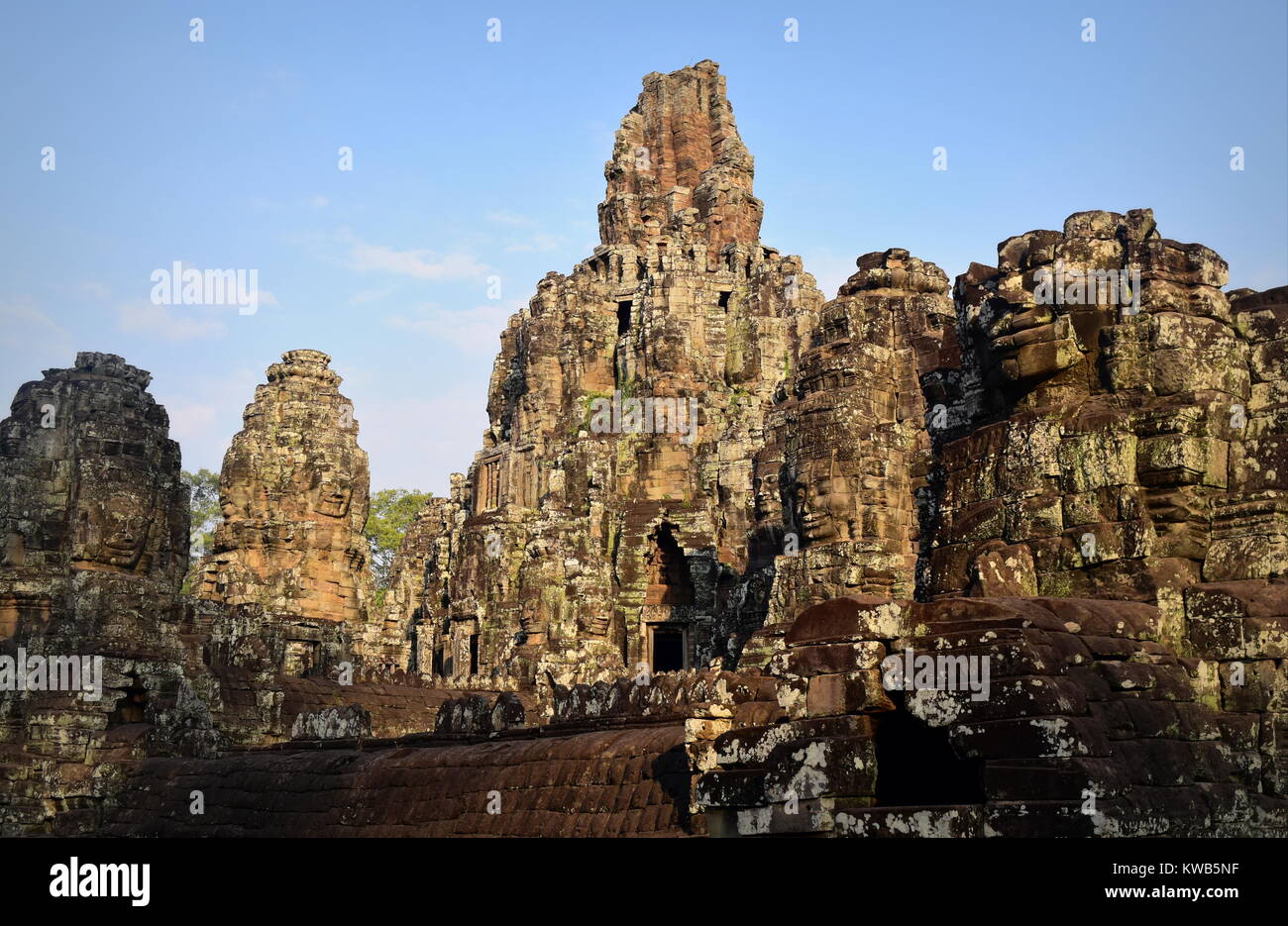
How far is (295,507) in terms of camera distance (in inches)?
1561

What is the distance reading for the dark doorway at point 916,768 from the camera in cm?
1099

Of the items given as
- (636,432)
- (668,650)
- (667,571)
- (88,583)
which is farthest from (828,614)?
(636,432)

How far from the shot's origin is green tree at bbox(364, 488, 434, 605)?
8031 centimetres

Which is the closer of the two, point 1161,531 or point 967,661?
point 967,661

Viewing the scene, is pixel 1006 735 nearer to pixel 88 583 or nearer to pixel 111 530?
pixel 88 583

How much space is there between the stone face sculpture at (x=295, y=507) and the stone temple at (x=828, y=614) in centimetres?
10

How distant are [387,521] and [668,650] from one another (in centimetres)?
3448

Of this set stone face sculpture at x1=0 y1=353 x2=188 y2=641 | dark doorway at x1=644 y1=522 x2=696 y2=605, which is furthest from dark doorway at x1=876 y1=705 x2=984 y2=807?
dark doorway at x1=644 y1=522 x2=696 y2=605

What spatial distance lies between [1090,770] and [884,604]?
7.00 feet

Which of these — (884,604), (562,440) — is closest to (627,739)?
(884,604)

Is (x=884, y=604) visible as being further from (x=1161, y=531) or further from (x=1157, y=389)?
(x=1157, y=389)

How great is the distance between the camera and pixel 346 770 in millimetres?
17922

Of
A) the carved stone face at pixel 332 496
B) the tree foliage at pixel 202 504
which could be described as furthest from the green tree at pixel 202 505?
the carved stone face at pixel 332 496

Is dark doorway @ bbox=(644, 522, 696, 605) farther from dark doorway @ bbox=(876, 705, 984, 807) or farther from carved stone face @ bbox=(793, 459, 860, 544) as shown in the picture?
dark doorway @ bbox=(876, 705, 984, 807)
